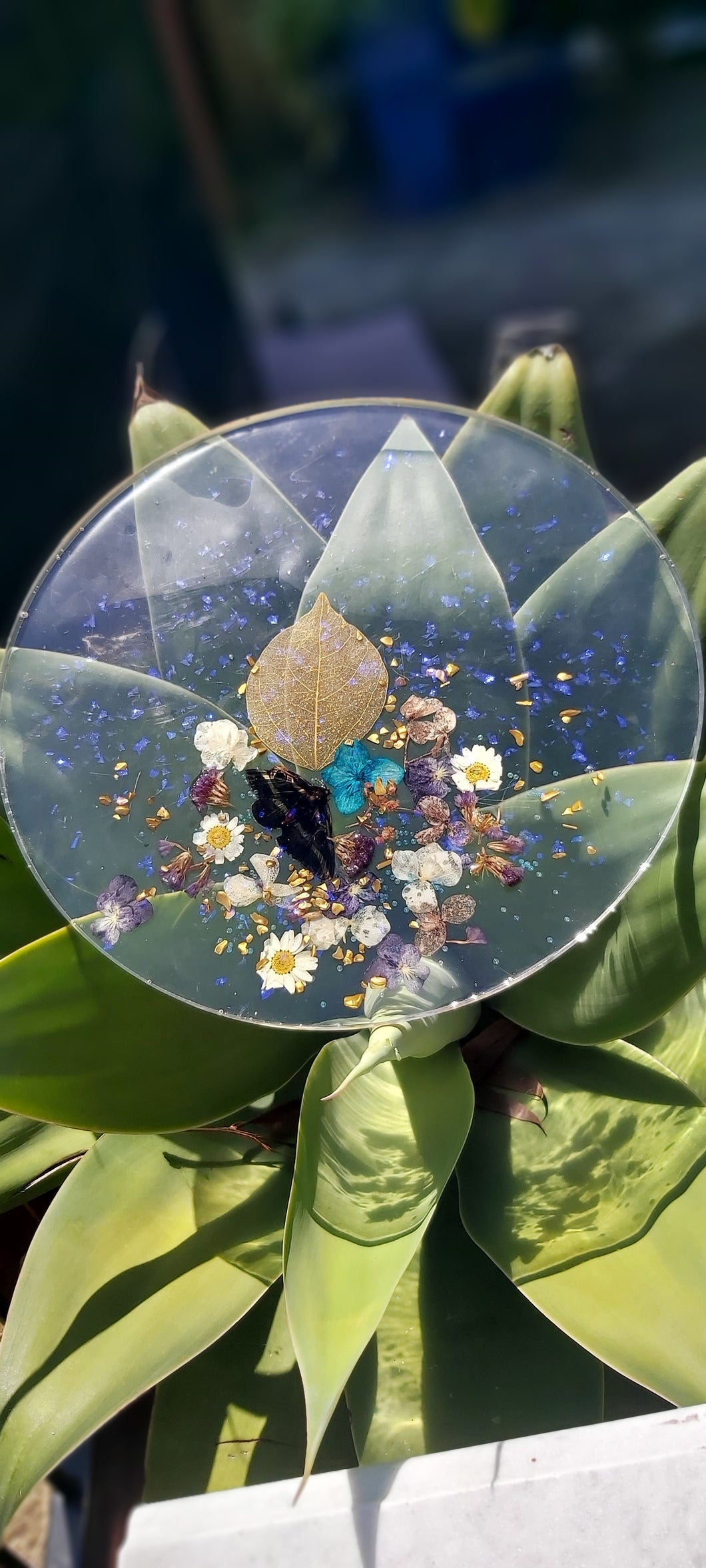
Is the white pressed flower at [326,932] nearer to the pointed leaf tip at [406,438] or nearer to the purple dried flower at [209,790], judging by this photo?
the purple dried flower at [209,790]

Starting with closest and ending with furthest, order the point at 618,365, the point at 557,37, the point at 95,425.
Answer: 1. the point at 95,425
2. the point at 618,365
3. the point at 557,37

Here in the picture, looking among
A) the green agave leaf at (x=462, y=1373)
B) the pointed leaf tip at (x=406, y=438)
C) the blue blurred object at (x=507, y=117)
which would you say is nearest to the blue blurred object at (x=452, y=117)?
the blue blurred object at (x=507, y=117)

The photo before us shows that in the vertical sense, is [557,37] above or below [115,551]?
above

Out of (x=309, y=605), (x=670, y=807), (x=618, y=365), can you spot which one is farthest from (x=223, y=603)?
(x=618, y=365)

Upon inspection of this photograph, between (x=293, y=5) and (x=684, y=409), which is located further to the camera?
(x=293, y=5)

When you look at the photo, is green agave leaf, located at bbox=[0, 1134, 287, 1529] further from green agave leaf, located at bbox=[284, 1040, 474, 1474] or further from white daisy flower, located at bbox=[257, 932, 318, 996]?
white daisy flower, located at bbox=[257, 932, 318, 996]

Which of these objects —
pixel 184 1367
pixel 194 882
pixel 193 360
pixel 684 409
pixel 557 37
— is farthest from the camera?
pixel 557 37

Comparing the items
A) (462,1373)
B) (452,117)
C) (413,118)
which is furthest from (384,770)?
(413,118)

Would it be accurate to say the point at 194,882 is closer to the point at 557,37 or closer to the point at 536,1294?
the point at 536,1294
